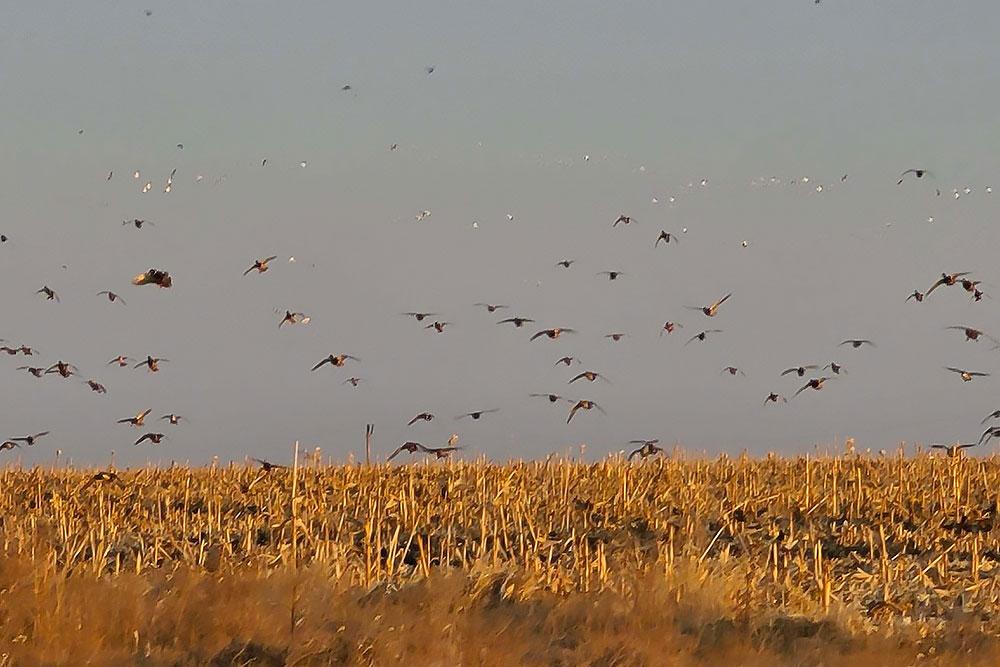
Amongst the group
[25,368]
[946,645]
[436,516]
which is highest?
[25,368]

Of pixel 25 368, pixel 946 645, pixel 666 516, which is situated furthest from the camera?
pixel 25 368

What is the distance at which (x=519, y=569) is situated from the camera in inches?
499

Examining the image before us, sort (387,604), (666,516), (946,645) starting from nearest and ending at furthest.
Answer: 1. (387,604)
2. (946,645)
3. (666,516)

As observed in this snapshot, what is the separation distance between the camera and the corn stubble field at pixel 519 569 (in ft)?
31.9

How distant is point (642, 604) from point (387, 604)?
84.8 inches

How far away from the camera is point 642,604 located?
11.2 meters

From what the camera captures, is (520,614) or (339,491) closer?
(520,614)

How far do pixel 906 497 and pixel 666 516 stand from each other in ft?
11.9

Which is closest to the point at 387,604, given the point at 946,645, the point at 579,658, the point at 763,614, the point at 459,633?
the point at 459,633

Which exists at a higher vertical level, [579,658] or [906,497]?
[906,497]

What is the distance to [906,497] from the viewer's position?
19.1m

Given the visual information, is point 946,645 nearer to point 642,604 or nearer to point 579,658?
point 642,604

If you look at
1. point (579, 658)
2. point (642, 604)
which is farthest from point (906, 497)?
point (579, 658)

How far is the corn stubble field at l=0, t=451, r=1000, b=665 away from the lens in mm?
9727
